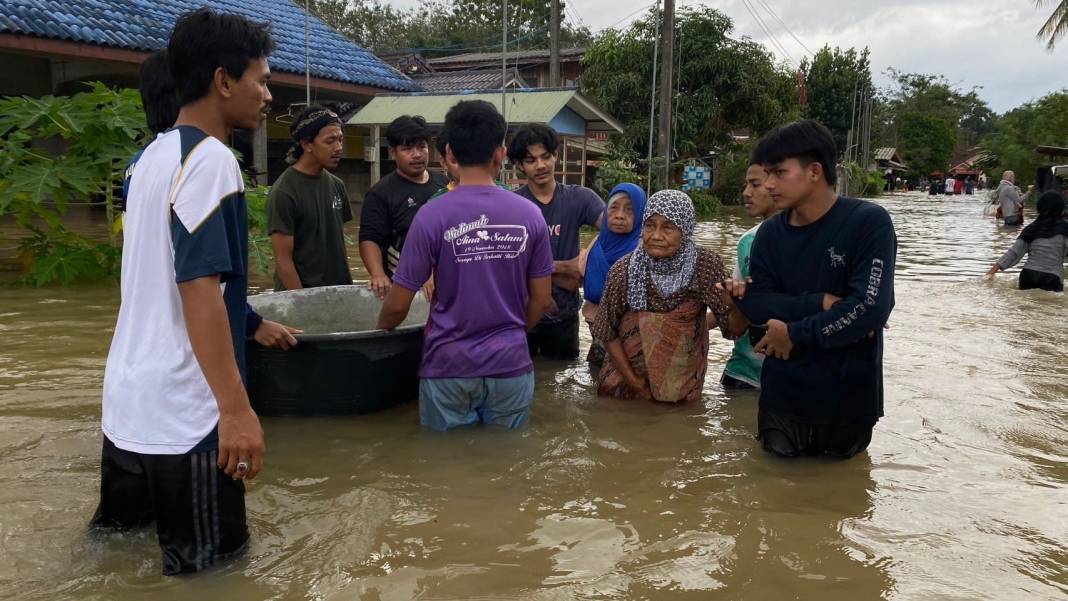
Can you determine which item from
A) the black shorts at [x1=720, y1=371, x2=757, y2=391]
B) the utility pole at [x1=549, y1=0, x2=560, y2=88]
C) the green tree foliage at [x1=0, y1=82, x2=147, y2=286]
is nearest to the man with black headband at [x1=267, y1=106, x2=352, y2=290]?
the black shorts at [x1=720, y1=371, x2=757, y2=391]

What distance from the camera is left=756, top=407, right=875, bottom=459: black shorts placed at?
374 cm

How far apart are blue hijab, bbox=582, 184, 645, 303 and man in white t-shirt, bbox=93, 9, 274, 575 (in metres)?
3.08

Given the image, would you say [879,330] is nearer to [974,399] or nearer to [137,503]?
[974,399]

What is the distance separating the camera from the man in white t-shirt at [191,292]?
7.02ft

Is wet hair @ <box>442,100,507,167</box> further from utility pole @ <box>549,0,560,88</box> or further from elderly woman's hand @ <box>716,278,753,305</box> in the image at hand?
utility pole @ <box>549,0,560,88</box>

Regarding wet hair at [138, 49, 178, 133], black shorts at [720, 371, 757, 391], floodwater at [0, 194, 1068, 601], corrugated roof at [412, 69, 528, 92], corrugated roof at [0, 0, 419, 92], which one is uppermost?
corrugated roof at [412, 69, 528, 92]

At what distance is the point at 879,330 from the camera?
351 cm

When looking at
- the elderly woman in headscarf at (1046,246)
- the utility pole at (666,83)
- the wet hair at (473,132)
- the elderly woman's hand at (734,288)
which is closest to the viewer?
the wet hair at (473,132)

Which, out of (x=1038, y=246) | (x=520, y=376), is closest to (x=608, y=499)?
(x=520, y=376)

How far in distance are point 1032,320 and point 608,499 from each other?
6.68m

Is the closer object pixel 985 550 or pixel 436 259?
pixel 985 550

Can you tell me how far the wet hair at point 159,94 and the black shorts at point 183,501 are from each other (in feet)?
3.47

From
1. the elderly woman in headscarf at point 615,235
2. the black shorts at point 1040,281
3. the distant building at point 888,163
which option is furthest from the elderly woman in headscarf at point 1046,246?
the distant building at point 888,163

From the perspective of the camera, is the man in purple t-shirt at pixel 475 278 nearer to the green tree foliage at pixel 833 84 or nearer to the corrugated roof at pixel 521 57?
the corrugated roof at pixel 521 57
